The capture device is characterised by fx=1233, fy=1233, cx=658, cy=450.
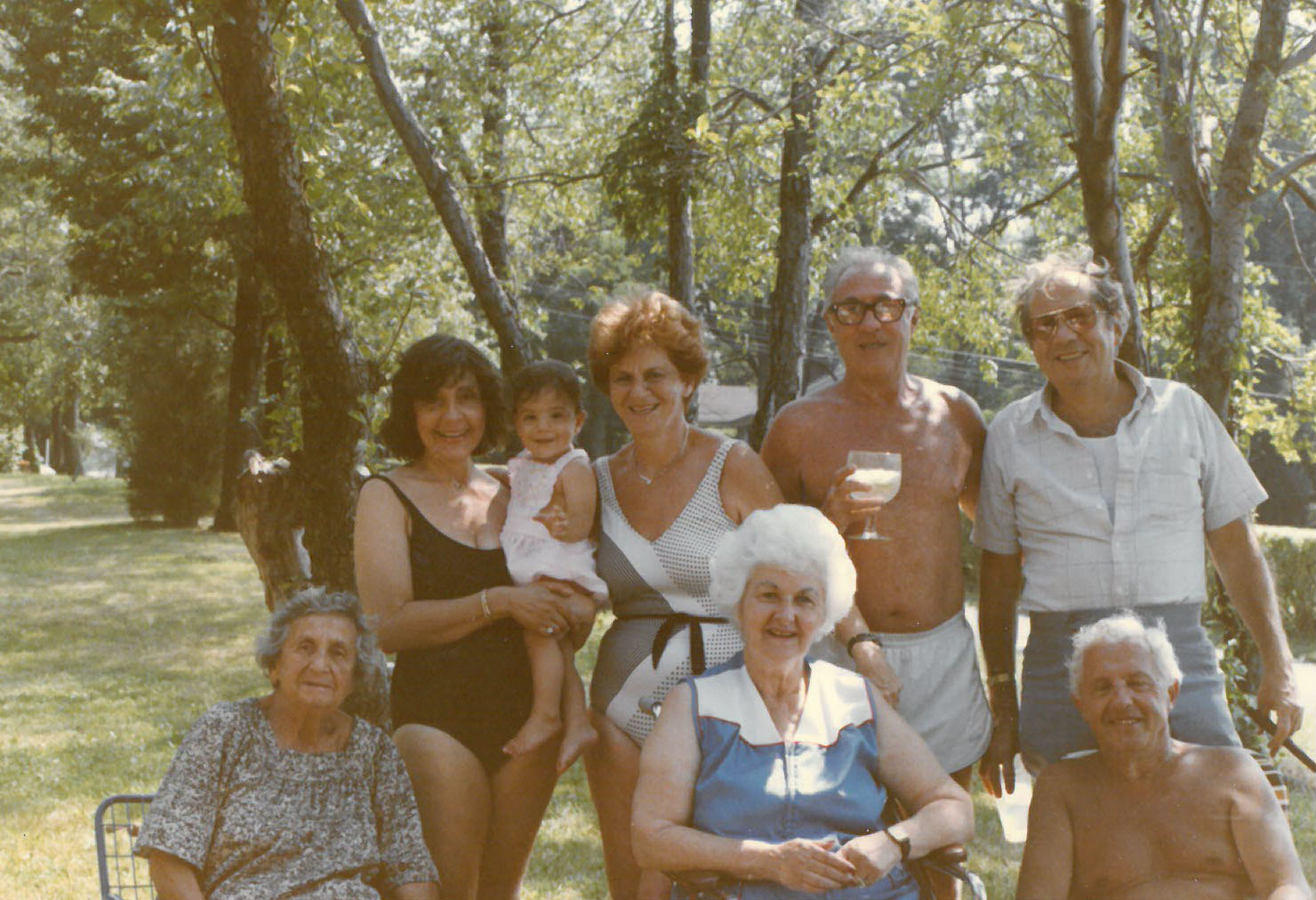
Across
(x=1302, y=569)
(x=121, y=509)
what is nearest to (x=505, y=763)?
(x=1302, y=569)

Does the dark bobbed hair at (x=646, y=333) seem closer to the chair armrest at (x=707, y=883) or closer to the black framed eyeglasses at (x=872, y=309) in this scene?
the black framed eyeglasses at (x=872, y=309)

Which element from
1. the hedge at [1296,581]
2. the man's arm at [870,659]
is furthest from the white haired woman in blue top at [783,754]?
→ the hedge at [1296,581]

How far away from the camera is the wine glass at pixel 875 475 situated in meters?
2.97

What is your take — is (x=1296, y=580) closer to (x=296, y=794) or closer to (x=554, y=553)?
(x=554, y=553)

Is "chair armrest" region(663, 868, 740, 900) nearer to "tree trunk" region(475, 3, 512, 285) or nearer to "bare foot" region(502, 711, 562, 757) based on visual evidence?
"bare foot" region(502, 711, 562, 757)

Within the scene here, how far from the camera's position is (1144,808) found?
9.50 ft

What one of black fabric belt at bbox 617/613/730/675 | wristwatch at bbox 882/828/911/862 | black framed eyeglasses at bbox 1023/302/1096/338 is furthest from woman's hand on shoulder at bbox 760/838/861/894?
black framed eyeglasses at bbox 1023/302/1096/338

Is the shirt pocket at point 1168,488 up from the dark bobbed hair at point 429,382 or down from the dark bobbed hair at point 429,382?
down

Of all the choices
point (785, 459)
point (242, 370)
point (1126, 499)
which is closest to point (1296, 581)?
point (1126, 499)

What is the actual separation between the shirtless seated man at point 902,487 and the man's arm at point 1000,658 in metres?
0.04

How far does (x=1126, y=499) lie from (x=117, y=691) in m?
8.53

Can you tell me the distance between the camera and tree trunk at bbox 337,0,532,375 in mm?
5855

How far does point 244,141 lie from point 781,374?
547 centimetres

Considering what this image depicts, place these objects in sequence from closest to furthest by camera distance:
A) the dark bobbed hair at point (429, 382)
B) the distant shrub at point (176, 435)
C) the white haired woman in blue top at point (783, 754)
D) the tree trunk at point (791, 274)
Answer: the white haired woman in blue top at point (783, 754) < the dark bobbed hair at point (429, 382) < the tree trunk at point (791, 274) < the distant shrub at point (176, 435)
